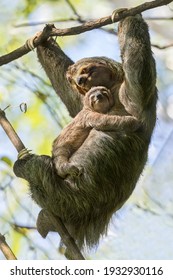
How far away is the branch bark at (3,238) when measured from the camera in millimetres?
6992

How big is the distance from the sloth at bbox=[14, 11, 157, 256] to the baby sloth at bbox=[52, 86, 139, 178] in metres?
0.07

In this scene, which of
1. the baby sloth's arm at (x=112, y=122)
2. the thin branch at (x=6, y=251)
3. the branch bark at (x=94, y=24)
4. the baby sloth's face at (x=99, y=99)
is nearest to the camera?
the branch bark at (x=94, y=24)

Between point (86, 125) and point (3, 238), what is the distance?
194cm

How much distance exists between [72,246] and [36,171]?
1.42 metres

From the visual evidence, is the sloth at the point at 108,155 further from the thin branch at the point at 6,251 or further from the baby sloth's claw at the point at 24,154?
the thin branch at the point at 6,251

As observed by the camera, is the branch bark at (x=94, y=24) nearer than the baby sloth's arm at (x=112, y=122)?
Yes

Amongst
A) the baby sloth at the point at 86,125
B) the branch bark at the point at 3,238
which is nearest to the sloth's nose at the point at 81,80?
the baby sloth at the point at 86,125

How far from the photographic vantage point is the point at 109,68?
8695mm

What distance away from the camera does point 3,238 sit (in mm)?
7230

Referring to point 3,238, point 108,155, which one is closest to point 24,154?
point 108,155

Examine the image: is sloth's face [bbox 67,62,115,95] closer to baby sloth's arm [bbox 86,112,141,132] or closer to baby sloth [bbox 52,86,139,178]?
baby sloth [bbox 52,86,139,178]

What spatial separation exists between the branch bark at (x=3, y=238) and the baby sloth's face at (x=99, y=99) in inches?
45.6

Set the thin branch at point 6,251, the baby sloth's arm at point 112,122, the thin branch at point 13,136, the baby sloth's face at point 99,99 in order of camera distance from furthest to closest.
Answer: the baby sloth's face at point 99,99 < the baby sloth's arm at point 112,122 < the thin branch at point 13,136 < the thin branch at point 6,251

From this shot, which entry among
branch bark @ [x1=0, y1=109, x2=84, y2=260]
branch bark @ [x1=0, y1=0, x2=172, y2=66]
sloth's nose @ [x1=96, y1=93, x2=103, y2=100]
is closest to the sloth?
sloth's nose @ [x1=96, y1=93, x2=103, y2=100]
